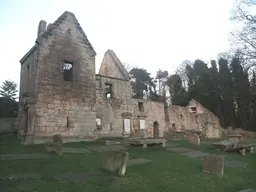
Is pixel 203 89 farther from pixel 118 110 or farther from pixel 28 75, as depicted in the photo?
pixel 28 75

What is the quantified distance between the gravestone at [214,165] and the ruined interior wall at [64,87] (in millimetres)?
10307

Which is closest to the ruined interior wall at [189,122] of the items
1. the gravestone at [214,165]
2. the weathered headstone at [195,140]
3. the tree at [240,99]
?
the tree at [240,99]

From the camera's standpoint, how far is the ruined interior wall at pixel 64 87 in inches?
614

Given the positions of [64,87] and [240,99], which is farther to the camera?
[240,99]

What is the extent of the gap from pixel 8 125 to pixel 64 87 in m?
9.35

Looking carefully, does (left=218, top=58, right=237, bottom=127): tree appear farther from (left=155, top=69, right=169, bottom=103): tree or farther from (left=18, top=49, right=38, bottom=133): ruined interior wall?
(left=18, top=49, right=38, bottom=133): ruined interior wall

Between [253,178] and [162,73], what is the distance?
160 ft

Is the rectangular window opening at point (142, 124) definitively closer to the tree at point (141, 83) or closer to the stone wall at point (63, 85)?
the stone wall at point (63, 85)

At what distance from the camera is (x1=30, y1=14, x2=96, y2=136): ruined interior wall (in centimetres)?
1560

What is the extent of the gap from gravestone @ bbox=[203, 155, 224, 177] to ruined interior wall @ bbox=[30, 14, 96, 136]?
10.3 metres

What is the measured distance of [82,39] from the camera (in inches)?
726

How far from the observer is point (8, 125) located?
22391 millimetres

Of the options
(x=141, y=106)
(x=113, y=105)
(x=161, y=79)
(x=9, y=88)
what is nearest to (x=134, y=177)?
(x=113, y=105)

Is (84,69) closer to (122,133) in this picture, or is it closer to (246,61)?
(122,133)
